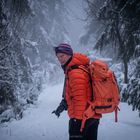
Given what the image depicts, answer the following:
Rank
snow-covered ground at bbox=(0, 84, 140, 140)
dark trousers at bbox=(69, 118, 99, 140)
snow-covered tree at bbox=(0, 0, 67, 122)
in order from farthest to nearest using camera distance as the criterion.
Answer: snow-covered tree at bbox=(0, 0, 67, 122) → snow-covered ground at bbox=(0, 84, 140, 140) → dark trousers at bbox=(69, 118, 99, 140)

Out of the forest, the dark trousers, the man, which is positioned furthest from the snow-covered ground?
the man

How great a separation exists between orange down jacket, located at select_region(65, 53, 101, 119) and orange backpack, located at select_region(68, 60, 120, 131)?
8 cm

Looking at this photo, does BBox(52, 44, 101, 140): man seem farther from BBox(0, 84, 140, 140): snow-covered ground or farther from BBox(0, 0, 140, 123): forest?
BBox(0, 0, 140, 123): forest

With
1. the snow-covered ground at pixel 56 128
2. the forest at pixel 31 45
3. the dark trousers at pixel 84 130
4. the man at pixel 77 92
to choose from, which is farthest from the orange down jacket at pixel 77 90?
the forest at pixel 31 45

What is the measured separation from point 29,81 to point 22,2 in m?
7.40

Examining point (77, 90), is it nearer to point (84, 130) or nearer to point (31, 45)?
point (84, 130)

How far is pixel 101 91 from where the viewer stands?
3.98m

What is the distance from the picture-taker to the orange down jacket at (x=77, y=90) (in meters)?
3.88

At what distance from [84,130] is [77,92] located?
2.03 feet

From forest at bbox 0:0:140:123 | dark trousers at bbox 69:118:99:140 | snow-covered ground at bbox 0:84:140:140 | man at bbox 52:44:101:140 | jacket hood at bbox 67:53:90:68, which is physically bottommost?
snow-covered ground at bbox 0:84:140:140

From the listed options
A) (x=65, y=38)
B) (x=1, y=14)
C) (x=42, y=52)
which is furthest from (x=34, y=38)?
(x=1, y=14)

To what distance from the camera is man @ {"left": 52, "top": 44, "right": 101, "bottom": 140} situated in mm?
3893

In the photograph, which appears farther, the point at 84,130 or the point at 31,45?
the point at 31,45

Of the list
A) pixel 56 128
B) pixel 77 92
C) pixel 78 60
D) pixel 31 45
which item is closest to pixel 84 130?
pixel 77 92
